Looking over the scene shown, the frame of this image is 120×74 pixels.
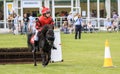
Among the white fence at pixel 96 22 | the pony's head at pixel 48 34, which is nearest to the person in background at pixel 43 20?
the pony's head at pixel 48 34

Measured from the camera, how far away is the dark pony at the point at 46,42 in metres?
15.4

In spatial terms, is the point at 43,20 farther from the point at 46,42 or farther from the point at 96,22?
the point at 96,22

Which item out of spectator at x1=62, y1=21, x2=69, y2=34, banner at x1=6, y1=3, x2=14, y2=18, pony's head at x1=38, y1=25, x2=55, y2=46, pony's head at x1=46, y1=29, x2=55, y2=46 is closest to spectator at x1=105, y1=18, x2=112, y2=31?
spectator at x1=62, y1=21, x2=69, y2=34

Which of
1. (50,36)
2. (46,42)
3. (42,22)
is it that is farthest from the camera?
(42,22)

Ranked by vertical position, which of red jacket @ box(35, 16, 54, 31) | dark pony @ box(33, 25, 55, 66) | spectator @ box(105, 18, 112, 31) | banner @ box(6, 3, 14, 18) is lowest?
dark pony @ box(33, 25, 55, 66)

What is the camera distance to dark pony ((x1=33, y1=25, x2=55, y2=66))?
15.4 meters

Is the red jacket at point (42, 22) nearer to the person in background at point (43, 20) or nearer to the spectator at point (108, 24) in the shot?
the person in background at point (43, 20)

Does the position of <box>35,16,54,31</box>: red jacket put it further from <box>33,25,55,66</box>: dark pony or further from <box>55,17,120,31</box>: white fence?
<box>55,17,120,31</box>: white fence

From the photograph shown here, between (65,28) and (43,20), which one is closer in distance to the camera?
(43,20)

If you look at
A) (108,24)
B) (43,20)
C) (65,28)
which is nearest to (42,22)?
(43,20)

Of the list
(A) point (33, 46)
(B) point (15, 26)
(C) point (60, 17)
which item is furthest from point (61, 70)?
(C) point (60, 17)

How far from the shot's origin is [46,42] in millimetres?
15656

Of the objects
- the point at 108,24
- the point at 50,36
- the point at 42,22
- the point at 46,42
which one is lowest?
the point at 46,42

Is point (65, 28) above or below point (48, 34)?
above
